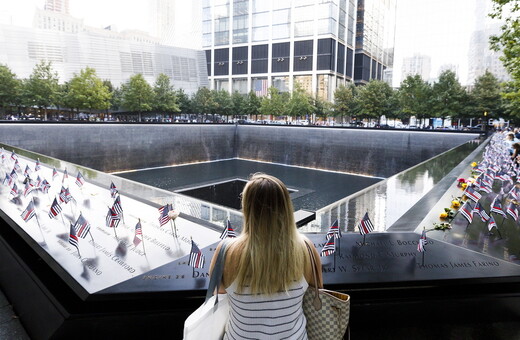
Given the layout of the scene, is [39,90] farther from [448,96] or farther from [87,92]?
[448,96]

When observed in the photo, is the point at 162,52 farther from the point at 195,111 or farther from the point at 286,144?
the point at 286,144

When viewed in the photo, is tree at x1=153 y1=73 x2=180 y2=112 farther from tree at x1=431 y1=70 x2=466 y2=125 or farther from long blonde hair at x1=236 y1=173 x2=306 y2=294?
long blonde hair at x1=236 y1=173 x2=306 y2=294

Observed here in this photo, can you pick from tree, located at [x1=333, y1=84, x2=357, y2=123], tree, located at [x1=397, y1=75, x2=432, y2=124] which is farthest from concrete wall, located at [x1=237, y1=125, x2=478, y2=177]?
tree, located at [x1=333, y1=84, x2=357, y2=123]

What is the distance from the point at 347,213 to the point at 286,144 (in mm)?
22708

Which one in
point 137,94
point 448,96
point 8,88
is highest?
point 8,88

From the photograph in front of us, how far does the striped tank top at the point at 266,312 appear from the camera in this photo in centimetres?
166

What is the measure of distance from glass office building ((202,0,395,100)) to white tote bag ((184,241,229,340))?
53678 mm

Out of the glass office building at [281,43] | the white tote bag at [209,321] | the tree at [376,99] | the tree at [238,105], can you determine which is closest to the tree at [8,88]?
the tree at [238,105]

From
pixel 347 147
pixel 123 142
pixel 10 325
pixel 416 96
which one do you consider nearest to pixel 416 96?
pixel 416 96

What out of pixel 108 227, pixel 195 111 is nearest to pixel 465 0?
pixel 195 111

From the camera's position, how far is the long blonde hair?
1607mm

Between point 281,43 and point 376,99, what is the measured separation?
26.7 m

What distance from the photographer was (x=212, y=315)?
1.76 meters

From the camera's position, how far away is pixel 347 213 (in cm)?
655
